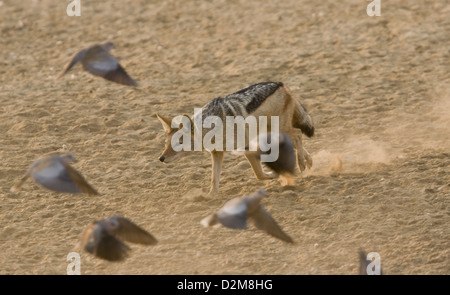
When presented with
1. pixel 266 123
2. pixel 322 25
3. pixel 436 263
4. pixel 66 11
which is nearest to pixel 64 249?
pixel 266 123

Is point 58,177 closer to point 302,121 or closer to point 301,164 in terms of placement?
point 301,164

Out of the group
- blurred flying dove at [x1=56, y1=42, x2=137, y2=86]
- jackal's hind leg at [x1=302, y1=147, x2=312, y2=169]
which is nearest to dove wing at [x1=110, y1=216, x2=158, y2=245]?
blurred flying dove at [x1=56, y1=42, x2=137, y2=86]

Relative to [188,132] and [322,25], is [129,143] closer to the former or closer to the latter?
[188,132]

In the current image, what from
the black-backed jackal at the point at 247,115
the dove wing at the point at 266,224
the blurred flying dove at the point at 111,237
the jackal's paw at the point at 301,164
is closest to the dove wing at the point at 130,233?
the blurred flying dove at the point at 111,237

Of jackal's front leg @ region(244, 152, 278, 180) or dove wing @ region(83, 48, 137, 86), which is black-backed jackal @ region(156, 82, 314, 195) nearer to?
jackal's front leg @ region(244, 152, 278, 180)

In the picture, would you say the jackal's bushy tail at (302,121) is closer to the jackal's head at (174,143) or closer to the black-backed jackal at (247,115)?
the black-backed jackal at (247,115)

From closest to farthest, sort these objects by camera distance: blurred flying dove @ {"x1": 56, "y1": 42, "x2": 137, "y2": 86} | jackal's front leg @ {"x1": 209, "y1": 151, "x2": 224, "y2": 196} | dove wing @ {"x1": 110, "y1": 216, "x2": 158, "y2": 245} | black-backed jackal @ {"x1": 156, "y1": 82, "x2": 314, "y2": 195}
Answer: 1. dove wing @ {"x1": 110, "y1": 216, "x2": 158, "y2": 245}
2. blurred flying dove @ {"x1": 56, "y1": 42, "x2": 137, "y2": 86}
3. black-backed jackal @ {"x1": 156, "y1": 82, "x2": 314, "y2": 195}
4. jackal's front leg @ {"x1": 209, "y1": 151, "x2": 224, "y2": 196}

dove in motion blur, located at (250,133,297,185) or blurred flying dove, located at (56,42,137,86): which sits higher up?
blurred flying dove, located at (56,42,137,86)
